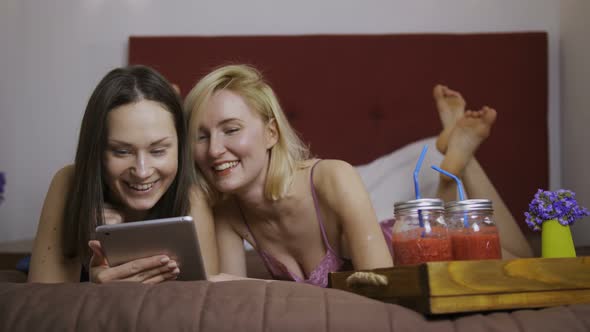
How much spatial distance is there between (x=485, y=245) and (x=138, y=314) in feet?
1.74

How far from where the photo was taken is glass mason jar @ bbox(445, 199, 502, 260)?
93cm

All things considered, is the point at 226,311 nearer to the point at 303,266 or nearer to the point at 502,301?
the point at 502,301

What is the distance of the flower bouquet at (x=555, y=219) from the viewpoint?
1062 millimetres

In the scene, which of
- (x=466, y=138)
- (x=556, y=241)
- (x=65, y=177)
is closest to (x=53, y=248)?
(x=65, y=177)

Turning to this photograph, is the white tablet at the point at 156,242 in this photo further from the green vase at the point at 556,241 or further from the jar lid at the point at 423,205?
the green vase at the point at 556,241

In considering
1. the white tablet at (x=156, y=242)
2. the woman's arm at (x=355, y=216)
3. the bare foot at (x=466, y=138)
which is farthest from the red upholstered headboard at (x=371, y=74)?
the white tablet at (x=156, y=242)

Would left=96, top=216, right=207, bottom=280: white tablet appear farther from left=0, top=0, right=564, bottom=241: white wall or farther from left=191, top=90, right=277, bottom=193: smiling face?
left=0, top=0, right=564, bottom=241: white wall

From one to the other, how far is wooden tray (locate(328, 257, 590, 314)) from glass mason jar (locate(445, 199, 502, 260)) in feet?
0.38

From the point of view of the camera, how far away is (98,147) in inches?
46.5

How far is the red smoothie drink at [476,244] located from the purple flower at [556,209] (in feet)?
0.66

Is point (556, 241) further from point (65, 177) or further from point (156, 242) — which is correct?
point (65, 177)

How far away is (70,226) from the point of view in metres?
1.23

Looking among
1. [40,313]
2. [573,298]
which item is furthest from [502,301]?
[40,313]

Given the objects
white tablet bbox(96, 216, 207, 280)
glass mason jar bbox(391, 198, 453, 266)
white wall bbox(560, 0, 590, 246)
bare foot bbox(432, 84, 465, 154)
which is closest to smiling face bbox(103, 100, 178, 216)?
white tablet bbox(96, 216, 207, 280)
